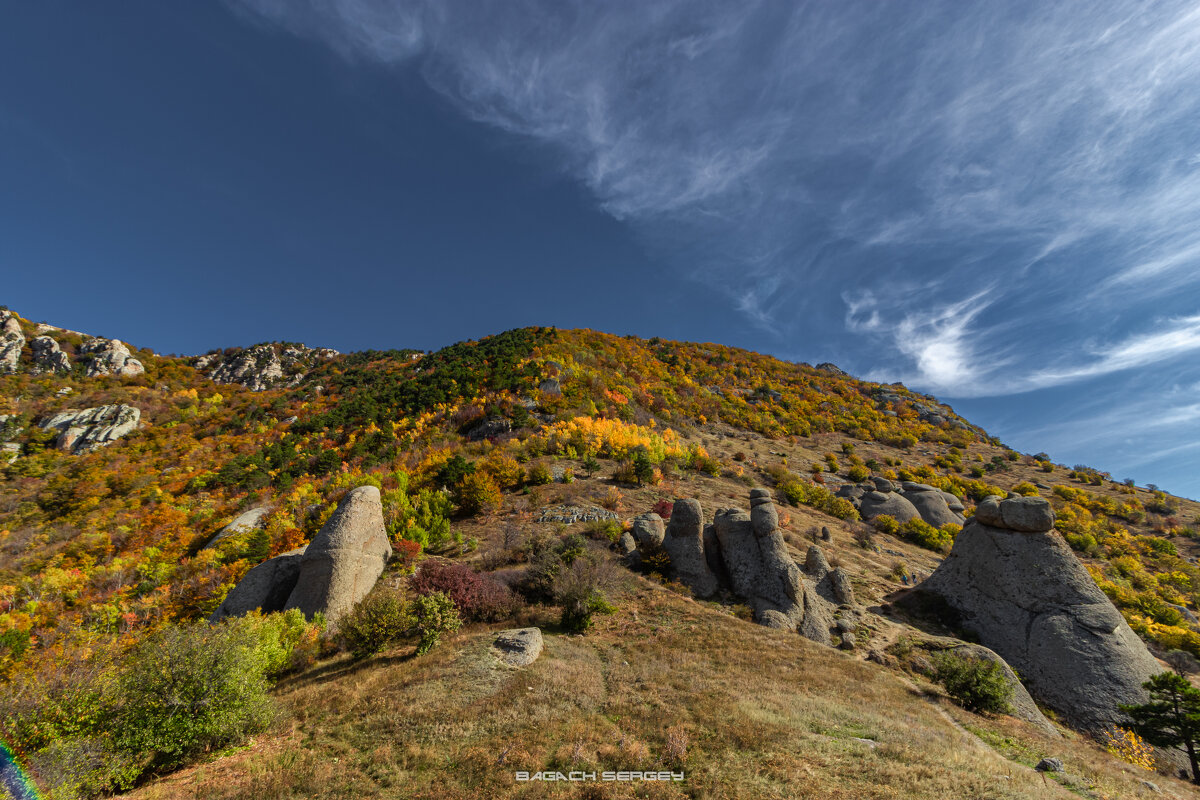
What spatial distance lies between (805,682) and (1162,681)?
9152mm

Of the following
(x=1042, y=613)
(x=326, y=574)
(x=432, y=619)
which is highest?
(x=1042, y=613)

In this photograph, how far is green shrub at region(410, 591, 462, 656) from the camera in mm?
10789

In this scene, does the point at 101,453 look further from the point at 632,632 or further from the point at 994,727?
the point at 994,727

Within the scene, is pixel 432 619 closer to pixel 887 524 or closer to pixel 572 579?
pixel 572 579

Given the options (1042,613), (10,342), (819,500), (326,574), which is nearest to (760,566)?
(1042,613)

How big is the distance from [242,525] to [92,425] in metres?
38.0

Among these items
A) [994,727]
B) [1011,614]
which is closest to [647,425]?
[1011,614]

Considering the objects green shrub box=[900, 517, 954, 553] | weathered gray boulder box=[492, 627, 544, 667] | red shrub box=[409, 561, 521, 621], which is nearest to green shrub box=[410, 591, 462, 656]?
red shrub box=[409, 561, 521, 621]

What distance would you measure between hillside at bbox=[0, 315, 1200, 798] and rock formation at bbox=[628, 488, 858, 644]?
36.6 inches

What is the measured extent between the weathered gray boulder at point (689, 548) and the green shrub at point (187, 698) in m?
13.4

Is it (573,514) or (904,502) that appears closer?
(573,514)

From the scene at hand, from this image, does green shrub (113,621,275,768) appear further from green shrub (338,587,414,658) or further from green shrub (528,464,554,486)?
green shrub (528,464,554,486)

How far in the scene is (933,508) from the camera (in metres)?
33.6

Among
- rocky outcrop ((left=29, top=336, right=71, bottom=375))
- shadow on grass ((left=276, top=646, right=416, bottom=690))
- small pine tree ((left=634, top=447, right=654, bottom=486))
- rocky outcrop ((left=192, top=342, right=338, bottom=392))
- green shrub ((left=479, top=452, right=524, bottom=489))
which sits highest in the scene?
rocky outcrop ((left=192, top=342, right=338, bottom=392))
